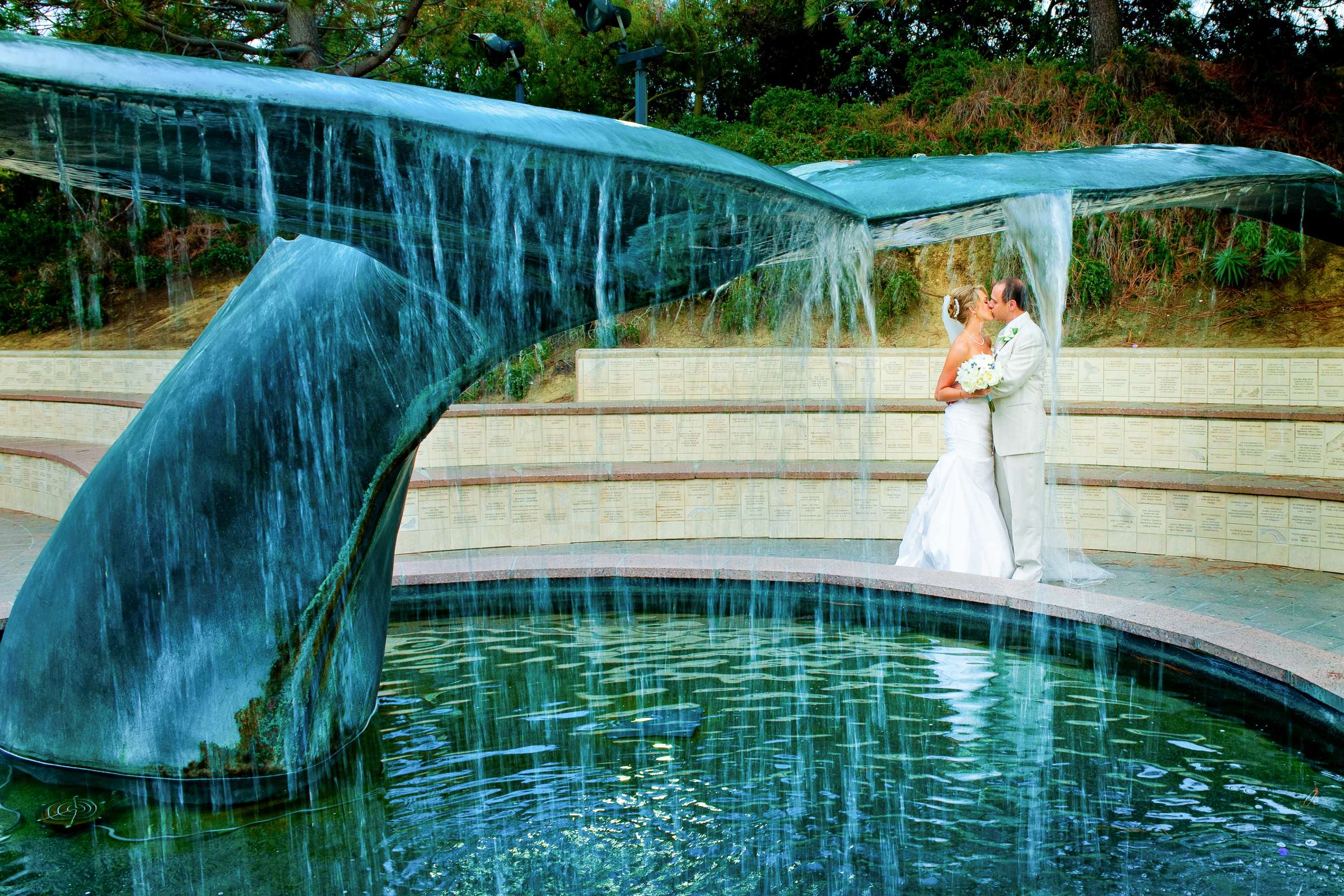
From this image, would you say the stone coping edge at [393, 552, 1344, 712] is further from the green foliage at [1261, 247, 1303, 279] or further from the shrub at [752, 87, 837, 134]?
the shrub at [752, 87, 837, 134]

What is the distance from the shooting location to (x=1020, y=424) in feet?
25.1

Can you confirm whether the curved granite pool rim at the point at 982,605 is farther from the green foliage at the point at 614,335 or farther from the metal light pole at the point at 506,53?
the green foliage at the point at 614,335

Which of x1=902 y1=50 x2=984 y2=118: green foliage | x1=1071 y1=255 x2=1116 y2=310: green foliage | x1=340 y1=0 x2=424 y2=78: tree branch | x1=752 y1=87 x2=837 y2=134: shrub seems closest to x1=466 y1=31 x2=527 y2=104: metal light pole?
x1=340 y1=0 x2=424 y2=78: tree branch

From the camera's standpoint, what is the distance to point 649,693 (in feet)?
17.2

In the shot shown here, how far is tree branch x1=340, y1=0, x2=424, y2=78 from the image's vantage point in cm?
1585

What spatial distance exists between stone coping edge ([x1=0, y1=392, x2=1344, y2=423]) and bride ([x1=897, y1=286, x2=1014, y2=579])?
271 cm

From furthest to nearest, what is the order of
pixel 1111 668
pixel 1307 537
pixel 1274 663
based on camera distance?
1. pixel 1307 537
2. pixel 1111 668
3. pixel 1274 663

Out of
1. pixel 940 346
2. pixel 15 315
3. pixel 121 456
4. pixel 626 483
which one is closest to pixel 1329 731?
pixel 121 456

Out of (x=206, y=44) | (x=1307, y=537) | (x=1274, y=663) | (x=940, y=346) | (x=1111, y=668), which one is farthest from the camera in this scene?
(x=206, y=44)

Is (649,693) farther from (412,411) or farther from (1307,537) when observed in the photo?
(1307,537)

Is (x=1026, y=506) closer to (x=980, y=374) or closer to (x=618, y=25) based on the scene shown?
(x=980, y=374)

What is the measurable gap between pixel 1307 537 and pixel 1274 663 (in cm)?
391

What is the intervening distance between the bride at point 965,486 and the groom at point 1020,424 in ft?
0.34

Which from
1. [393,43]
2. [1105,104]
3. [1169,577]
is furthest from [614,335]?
[1169,577]
